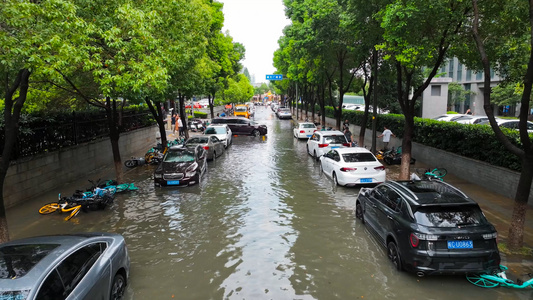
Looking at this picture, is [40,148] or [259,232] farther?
[40,148]

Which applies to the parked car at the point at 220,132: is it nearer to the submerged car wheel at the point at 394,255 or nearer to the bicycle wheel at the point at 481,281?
the submerged car wheel at the point at 394,255

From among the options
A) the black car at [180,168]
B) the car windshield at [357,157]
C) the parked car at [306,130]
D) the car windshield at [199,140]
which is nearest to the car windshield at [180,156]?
the black car at [180,168]

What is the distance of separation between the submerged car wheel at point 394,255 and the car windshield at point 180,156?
8897mm

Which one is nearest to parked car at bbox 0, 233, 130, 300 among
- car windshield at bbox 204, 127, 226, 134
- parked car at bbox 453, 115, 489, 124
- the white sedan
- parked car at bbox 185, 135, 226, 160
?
the white sedan

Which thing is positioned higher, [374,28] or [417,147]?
[374,28]

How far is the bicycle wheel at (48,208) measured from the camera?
33.3ft

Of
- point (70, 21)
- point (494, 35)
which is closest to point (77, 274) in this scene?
point (70, 21)

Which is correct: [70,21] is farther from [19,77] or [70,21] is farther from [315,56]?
[315,56]

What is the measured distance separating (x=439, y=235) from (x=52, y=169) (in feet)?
41.1

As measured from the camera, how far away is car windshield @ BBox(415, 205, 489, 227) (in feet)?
19.5

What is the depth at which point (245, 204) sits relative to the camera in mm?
10805

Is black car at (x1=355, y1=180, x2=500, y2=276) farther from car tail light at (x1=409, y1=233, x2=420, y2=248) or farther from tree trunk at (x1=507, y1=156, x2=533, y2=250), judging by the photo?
tree trunk at (x1=507, y1=156, x2=533, y2=250)

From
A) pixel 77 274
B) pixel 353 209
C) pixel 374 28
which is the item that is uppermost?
pixel 374 28

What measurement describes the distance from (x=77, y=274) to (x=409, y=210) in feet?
17.1
